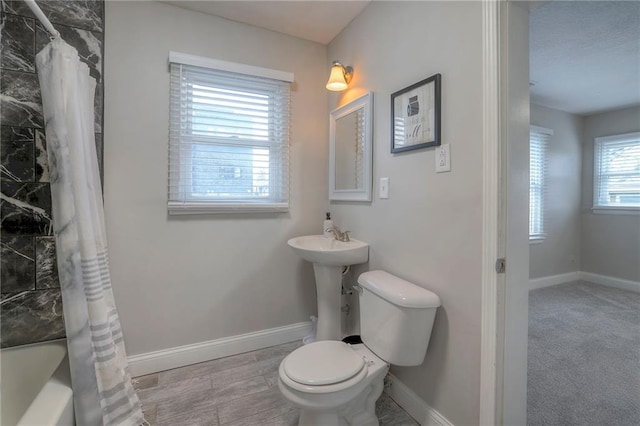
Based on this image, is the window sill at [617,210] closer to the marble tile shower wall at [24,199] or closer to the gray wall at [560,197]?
the gray wall at [560,197]

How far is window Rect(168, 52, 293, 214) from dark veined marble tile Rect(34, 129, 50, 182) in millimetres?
618

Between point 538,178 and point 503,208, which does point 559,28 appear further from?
point 538,178

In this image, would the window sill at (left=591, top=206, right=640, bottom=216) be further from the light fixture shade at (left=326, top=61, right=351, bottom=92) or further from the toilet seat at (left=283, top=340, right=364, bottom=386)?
the toilet seat at (left=283, top=340, right=364, bottom=386)

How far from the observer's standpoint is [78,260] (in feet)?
3.70

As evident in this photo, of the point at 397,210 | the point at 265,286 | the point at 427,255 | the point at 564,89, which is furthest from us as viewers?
the point at 564,89

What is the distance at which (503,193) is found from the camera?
1.08 m

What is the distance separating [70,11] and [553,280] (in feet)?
17.8

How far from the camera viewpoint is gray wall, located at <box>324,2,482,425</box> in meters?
1.19

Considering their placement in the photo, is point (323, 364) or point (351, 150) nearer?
point (323, 364)

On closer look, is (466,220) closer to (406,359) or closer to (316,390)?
(406,359)

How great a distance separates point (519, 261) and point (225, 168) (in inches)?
71.7

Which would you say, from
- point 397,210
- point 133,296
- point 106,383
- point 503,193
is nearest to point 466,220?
point 503,193

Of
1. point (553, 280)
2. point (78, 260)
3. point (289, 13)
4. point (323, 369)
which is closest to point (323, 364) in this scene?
point (323, 369)

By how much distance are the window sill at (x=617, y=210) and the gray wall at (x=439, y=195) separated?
3.98 m
